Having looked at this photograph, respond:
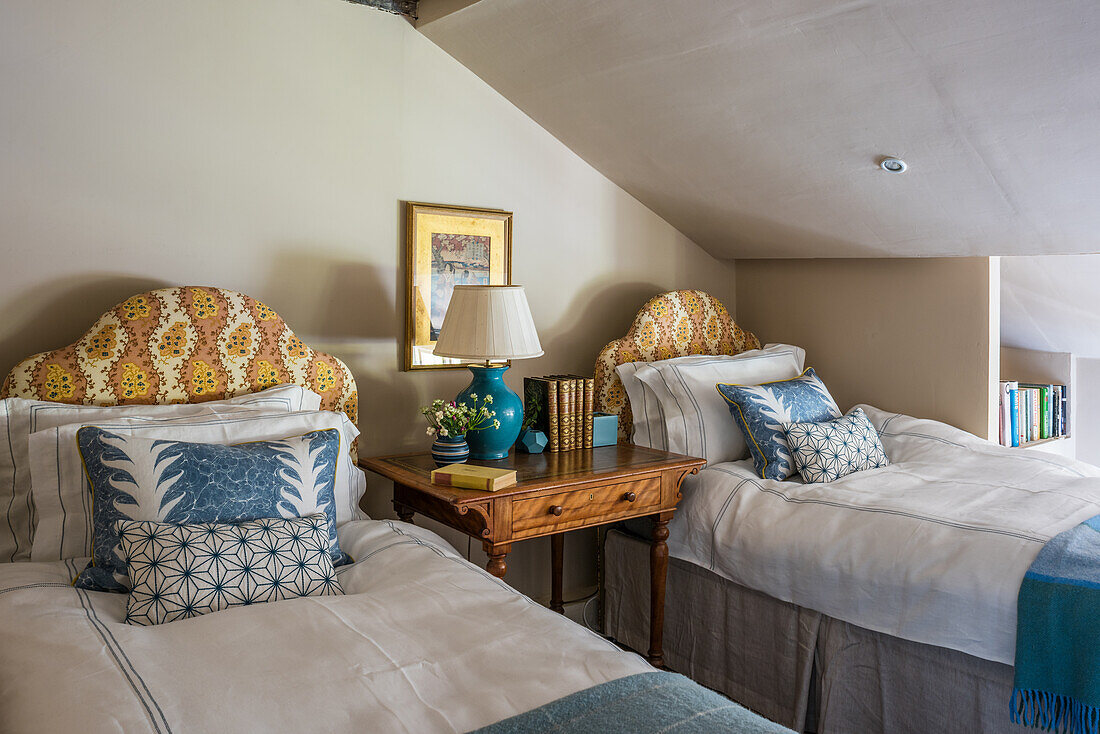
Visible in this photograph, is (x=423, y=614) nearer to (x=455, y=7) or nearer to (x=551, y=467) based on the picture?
(x=551, y=467)

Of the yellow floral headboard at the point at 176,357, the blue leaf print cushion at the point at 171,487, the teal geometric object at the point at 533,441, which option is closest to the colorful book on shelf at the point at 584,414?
the teal geometric object at the point at 533,441

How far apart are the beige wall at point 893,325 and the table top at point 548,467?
107cm

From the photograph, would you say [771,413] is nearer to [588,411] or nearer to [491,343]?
[588,411]

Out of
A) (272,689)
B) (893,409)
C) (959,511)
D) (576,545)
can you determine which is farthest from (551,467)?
(893,409)

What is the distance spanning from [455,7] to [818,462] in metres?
1.79

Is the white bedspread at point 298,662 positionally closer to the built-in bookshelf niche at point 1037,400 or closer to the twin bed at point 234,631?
the twin bed at point 234,631

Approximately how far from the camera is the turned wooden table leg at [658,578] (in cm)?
252

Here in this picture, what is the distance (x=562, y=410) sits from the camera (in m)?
2.63

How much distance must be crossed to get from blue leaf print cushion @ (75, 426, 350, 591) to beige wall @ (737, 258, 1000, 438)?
91.3 inches

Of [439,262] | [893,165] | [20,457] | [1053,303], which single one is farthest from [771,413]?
[20,457]

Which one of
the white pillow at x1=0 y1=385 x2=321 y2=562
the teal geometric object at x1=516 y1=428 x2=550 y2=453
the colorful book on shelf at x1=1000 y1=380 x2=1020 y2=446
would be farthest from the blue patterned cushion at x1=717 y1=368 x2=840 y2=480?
the white pillow at x1=0 y1=385 x2=321 y2=562

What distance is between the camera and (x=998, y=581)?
6.02ft

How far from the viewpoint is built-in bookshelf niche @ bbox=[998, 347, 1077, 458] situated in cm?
300

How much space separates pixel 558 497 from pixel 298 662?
1094 millimetres
